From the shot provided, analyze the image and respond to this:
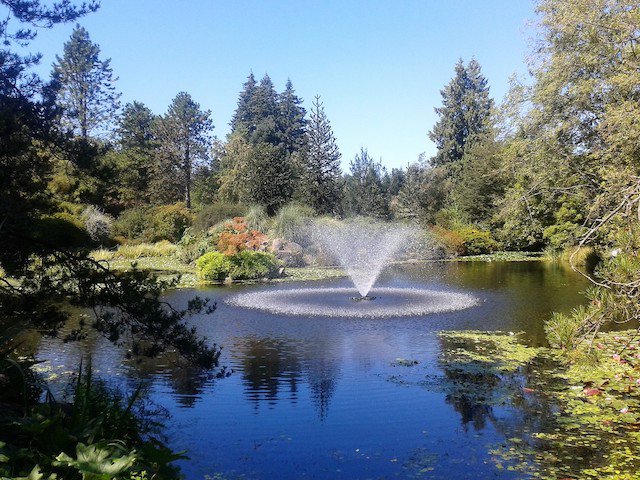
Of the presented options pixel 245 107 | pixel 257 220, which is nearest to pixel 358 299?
pixel 257 220

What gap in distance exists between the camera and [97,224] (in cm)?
2475

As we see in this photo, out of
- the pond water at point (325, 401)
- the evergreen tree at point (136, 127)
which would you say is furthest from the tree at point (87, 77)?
the pond water at point (325, 401)

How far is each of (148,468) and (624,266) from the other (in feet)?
16.4

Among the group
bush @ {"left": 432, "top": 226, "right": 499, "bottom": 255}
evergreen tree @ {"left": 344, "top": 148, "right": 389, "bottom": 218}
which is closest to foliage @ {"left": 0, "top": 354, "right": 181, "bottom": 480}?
bush @ {"left": 432, "top": 226, "right": 499, "bottom": 255}

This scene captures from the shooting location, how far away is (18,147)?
203 inches

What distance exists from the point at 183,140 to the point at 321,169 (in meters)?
11.4

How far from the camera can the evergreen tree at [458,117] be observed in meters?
44.9

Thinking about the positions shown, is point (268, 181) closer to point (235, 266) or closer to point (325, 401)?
point (235, 266)

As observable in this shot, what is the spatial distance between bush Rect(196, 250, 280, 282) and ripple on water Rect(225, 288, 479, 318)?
300 cm

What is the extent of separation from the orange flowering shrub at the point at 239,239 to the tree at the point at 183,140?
1610 cm

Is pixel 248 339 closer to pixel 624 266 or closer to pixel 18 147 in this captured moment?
pixel 18 147

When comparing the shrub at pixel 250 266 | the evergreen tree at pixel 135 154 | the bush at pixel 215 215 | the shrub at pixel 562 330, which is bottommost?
the shrub at pixel 562 330

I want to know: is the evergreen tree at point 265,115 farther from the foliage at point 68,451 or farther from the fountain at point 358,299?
the foliage at point 68,451

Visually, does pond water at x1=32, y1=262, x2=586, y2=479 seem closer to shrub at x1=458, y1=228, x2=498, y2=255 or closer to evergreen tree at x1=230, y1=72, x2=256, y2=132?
shrub at x1=458, y1=228, x2=498, y2=255
